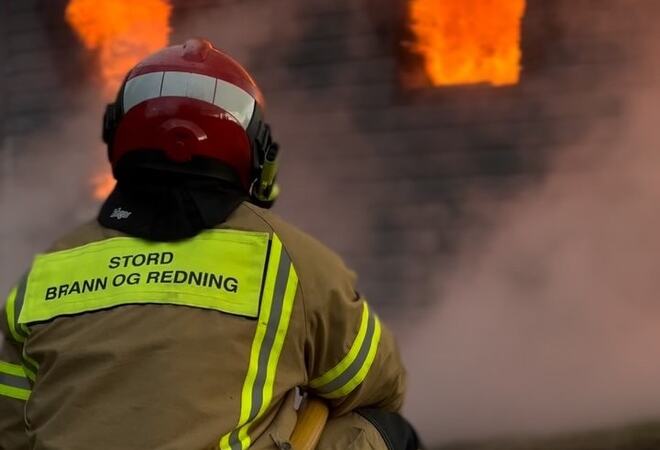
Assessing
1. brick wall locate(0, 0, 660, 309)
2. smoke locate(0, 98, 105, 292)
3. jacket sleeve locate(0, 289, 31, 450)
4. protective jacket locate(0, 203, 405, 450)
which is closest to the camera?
protective jacket locate(0, 203, 405, 450)

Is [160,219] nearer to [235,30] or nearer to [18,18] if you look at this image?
[235,30]

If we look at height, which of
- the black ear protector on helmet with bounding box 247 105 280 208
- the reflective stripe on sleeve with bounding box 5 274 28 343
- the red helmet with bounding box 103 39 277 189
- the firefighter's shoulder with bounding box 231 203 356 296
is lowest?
the reflective stripe on sleeve with bounding box 5 274 28 343

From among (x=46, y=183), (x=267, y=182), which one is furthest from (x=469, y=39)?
(x=46, y=183)

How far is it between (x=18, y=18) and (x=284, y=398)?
14.8 ft

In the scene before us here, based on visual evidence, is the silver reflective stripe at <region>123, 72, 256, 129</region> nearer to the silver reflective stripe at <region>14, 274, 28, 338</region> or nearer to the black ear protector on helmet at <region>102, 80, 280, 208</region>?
the black ear protector on helmet at <region>102, 80, 280, 208</region>

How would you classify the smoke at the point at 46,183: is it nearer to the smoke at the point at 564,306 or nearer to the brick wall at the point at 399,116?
the brick wall at the point at 399,116

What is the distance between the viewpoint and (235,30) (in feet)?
16.8

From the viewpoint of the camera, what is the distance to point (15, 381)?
2088 mm

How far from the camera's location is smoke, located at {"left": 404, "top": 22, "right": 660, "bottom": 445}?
14.0 feet

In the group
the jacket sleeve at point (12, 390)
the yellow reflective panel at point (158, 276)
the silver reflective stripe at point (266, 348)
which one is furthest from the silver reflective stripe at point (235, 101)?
the jacket sleeve at point (12, 390)

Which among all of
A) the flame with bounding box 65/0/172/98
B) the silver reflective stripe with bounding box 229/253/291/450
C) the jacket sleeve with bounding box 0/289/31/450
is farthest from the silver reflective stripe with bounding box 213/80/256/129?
the flame with bounding box 65/0/172/98

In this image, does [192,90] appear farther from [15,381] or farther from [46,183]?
[46,183]

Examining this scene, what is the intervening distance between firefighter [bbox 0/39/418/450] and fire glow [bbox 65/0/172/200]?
10.9 ft

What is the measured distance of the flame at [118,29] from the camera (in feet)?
17.5
